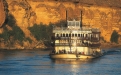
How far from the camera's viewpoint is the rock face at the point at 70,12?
157875 millimetres

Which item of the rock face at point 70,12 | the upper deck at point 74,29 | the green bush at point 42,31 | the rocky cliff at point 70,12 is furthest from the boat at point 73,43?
the rock face at point 70,12

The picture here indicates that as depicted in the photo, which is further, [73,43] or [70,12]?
[70,12]

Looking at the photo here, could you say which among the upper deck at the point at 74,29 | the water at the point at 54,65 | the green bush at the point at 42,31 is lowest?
the green bush at the point at 42,31

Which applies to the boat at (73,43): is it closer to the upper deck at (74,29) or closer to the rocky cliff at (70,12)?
the upper deck at (74,29)

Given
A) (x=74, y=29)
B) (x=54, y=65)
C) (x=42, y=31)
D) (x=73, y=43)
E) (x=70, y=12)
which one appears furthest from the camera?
(x=70, y=12)

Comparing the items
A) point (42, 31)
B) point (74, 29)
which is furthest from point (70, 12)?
point (74, 29)

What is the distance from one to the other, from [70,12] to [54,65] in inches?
2712

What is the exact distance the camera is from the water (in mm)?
92375

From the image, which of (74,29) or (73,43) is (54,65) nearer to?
(73,43)

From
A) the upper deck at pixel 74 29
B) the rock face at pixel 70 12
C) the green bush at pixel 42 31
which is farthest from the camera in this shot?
the rock face at pixel 70 12

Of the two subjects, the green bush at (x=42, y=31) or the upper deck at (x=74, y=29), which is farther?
the green bush at (x=42, y=31)

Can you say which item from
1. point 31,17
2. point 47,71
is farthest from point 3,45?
point 47,71

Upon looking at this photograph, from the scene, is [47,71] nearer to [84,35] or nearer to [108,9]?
[84,35]

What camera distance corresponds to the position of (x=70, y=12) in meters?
169
